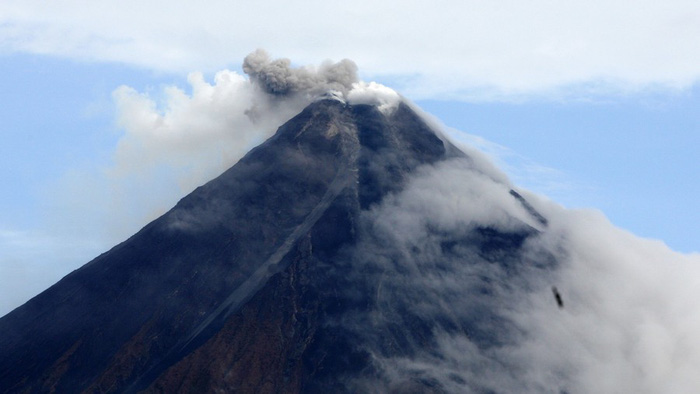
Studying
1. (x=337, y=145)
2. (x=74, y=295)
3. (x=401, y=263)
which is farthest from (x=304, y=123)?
(x=74, y=295)

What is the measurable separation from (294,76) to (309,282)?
44.9 m

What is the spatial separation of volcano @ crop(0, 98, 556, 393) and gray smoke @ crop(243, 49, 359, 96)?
6.31 meters

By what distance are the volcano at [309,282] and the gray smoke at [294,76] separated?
20.7 ft

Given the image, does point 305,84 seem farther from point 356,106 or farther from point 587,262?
point 587,262

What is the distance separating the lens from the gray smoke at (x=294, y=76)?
605 feet

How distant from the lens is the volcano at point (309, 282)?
140250mm

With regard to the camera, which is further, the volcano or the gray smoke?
the gray smoke

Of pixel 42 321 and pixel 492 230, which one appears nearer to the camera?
pixel 42 321

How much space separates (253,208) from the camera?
165 meters

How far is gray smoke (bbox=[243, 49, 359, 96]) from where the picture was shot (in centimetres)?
18450

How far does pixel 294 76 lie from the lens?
18588 centimetres

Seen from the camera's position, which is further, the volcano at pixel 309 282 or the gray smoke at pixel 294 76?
the gray smoke at pixel 294 76

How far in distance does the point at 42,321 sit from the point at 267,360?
31.7 meters

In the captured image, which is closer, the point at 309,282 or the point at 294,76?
the point at 309,282
